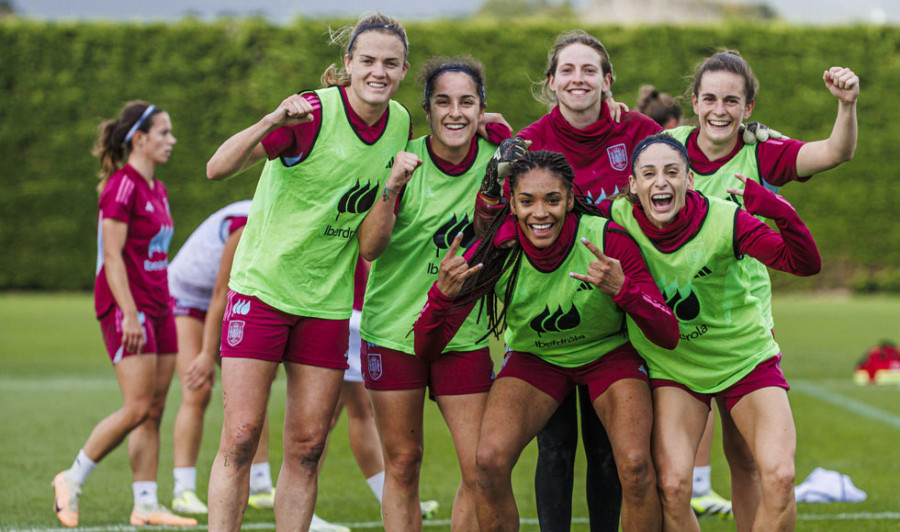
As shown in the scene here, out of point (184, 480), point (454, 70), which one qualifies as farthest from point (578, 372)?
point (184, 480)

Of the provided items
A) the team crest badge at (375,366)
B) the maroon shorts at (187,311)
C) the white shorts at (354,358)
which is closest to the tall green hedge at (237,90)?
the maroon shorts at (187,311)

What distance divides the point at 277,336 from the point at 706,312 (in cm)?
177

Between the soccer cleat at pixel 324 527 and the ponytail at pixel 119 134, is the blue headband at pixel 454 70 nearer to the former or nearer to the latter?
the ponytail at pixel 119 134

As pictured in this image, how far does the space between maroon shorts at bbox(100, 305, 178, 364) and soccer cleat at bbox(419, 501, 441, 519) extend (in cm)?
170

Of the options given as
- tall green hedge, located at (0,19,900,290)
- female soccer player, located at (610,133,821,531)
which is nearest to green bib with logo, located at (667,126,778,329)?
female soccer player, located at (610,133,821,531)

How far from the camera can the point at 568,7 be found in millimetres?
29391

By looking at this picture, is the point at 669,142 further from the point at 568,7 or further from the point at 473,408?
the point at 568,7

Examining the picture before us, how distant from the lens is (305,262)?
431 centimetres

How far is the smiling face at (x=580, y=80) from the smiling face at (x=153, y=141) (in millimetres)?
2557

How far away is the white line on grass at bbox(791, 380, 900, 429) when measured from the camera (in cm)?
886

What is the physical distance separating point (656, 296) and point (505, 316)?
68 cm

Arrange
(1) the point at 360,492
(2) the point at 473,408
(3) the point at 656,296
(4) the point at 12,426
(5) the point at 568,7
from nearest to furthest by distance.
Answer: (3) the point at 656,296
(2) the point at 473,408
(1) the point at 360,492
(4) the point at 12,426
(5) the point at 568,7

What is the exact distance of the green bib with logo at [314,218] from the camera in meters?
4.29

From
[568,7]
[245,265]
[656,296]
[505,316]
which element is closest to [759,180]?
[656,296]
